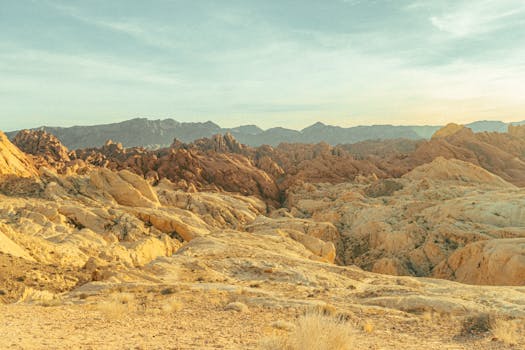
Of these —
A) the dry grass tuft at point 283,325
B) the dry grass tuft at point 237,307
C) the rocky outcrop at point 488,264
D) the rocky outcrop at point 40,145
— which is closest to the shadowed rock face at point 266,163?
the rocky outcrop at point 40,145

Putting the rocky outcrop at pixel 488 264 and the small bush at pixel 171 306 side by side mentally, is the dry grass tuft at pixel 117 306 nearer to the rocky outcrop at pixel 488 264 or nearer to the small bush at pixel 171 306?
the small bush at pixel 171 306

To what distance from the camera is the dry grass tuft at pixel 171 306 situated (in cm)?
1006

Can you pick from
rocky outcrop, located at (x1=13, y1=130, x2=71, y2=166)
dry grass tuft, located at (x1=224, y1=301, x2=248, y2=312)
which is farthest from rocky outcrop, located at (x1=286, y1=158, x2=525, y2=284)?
rocky outcrop, located at (x1=13, y1=130, x2=71, y2=166)

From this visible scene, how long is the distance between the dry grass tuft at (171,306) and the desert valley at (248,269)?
0.17 ft

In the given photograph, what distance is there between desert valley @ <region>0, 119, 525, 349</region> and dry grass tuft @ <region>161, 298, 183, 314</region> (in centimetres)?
5

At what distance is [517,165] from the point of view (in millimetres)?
89625

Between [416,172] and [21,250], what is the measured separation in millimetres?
67786

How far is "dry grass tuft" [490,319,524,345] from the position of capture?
823 cm

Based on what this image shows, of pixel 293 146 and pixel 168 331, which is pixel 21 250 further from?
pixel 293 146

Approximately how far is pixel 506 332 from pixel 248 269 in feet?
35.4

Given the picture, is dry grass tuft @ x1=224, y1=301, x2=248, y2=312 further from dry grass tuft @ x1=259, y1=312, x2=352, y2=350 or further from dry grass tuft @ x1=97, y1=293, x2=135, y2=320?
dry grass tuft @ x1=259, y1=312, x2=352, y2=350

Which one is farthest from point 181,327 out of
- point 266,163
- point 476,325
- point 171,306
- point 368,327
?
point 266,163

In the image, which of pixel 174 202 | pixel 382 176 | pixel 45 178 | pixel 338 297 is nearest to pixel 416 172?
pixel 382 176

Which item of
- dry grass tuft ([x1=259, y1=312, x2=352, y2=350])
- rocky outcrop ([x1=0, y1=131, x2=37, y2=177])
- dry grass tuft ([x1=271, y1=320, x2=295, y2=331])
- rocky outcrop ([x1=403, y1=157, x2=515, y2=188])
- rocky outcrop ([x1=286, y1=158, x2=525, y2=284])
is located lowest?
rocky outcrop ([x1=286, y1=158, x2=525, y2=284])
